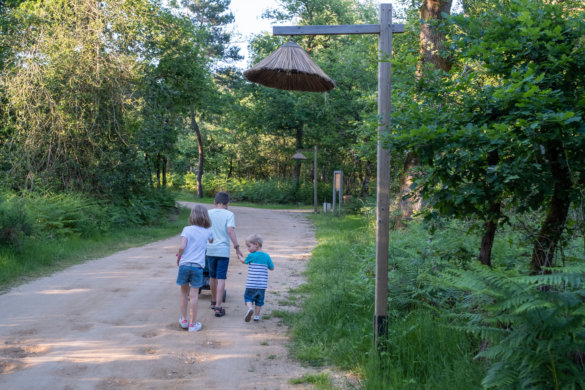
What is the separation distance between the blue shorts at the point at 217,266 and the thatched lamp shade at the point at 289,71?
2.57m

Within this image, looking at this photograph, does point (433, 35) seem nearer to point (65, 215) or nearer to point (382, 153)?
point (382, 153)

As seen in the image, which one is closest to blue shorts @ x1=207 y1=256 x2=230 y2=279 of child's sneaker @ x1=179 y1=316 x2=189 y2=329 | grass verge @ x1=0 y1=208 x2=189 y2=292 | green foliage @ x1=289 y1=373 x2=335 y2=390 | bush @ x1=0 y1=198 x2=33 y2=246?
child's sneaker @ x1=179 y1=316 x2=189 y2=329

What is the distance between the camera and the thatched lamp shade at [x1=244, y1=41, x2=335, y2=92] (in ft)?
17.6

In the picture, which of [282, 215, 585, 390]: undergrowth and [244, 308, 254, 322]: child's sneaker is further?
[244, 308, 254, 322]: child's sneaker

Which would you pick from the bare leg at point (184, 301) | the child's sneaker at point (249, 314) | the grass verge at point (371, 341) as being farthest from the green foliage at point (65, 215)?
the grass verge at point (371, 341)

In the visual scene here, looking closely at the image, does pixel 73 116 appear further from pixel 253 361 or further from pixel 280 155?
pixel 280 155

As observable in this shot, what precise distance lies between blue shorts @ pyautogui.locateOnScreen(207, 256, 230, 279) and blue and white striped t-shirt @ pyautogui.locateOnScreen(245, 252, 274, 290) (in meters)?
0.42

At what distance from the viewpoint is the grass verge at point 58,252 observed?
8695mm

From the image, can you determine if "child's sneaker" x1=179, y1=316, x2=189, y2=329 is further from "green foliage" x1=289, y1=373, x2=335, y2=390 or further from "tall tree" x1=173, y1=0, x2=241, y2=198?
"tall tree" x1=173, y1=0, x2=241, y2=198

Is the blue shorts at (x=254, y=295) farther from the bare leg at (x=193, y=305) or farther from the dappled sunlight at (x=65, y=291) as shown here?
the dappled sunlight at (x=65, y=291)

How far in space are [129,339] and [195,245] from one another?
4.47ft

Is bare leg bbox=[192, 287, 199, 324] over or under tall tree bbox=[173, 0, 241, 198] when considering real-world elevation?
under

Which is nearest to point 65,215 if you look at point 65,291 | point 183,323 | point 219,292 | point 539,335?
point 65,291

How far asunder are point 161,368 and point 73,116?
12.3m
